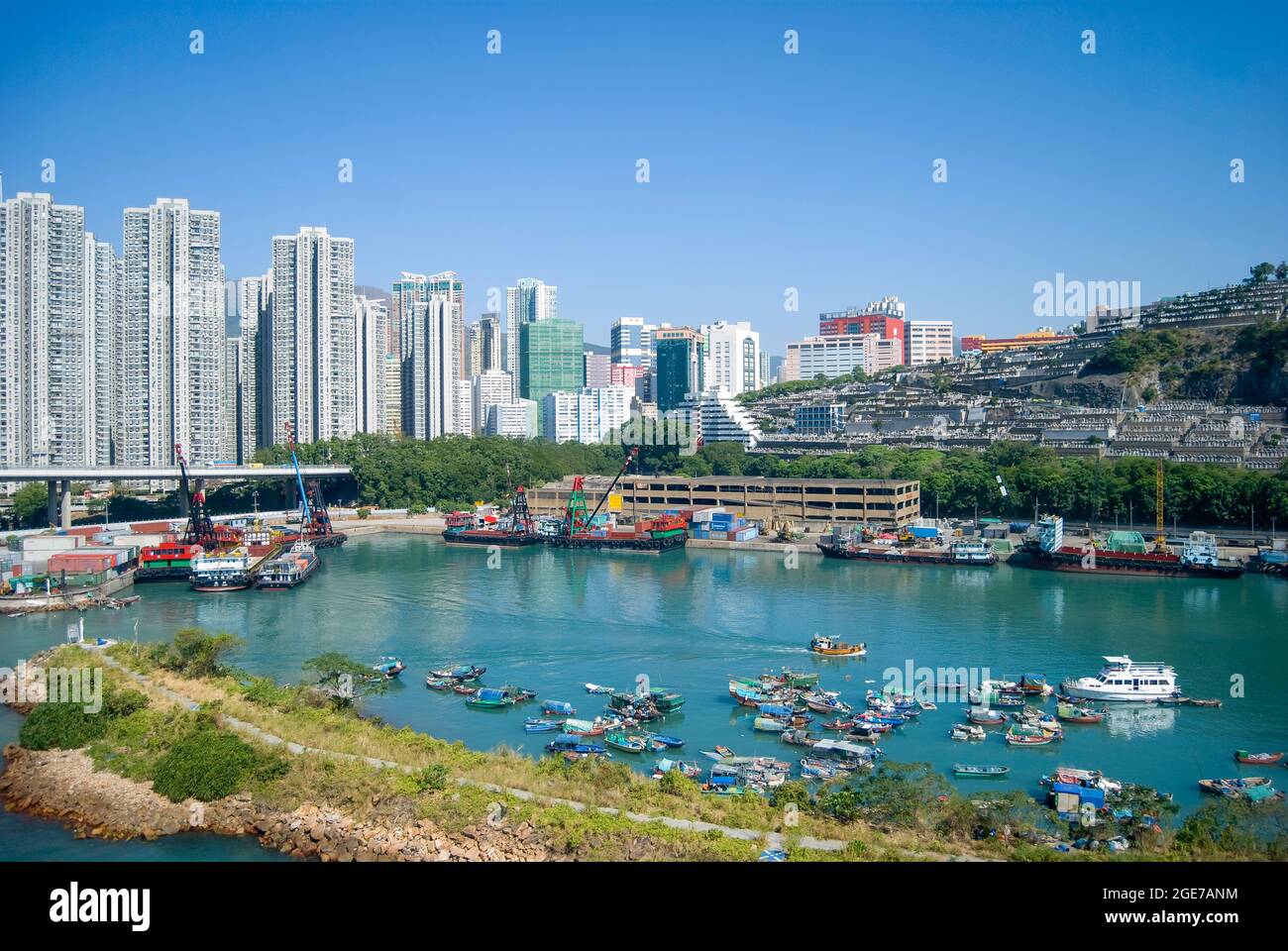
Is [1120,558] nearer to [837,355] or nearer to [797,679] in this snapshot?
[797,679]

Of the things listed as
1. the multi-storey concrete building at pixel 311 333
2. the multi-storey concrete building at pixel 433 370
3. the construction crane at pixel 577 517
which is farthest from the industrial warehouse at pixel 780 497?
the multi-storey concrete building at pixel 433 370

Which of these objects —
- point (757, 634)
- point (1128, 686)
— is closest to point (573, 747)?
point (757, 634)

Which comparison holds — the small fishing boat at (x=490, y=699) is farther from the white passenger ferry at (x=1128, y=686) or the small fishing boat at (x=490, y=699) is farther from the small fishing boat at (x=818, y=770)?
the white passenger ferry at (x=1128, y=686)

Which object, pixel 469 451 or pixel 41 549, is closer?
pixel 41 549

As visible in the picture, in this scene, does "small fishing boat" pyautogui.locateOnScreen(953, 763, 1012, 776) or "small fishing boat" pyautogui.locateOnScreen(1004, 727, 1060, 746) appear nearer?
"small fishing boat" pyautogui.locateOnScreen(953, 763, 1012, 776)

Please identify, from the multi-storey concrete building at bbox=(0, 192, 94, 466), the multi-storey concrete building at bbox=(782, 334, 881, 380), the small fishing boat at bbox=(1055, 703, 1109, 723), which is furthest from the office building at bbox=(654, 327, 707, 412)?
the small fishing boat at bbox=(1055, 703, 1109, 723)

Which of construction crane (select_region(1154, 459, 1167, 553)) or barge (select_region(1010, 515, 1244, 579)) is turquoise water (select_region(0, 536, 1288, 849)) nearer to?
barge (select_region(1010, 515, 1244, 579))
